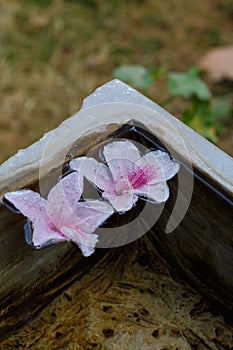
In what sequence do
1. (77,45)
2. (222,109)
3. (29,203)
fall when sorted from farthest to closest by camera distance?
(77,45) → (222,109) → (29,203)

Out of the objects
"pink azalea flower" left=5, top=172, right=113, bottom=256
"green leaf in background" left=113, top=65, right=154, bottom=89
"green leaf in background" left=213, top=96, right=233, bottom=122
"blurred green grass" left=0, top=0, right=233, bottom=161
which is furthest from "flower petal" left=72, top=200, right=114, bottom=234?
"green leaf in background" left=213, top=96, right=233, bottom=122

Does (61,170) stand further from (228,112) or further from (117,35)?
(117,35)

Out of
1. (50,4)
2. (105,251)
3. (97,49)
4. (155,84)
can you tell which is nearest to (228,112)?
(155,84)

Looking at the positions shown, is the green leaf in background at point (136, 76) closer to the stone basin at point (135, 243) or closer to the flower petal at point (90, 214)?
the stone basin at point (135, 243)

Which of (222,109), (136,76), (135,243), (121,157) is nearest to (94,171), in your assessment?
(121,157)

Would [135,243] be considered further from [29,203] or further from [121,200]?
[29,203]

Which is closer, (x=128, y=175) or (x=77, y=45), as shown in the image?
(x=128, y=175)

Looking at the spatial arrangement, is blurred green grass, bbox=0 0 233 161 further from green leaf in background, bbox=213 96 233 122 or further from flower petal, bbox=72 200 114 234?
flower petal, bbox=72 200 114 234
